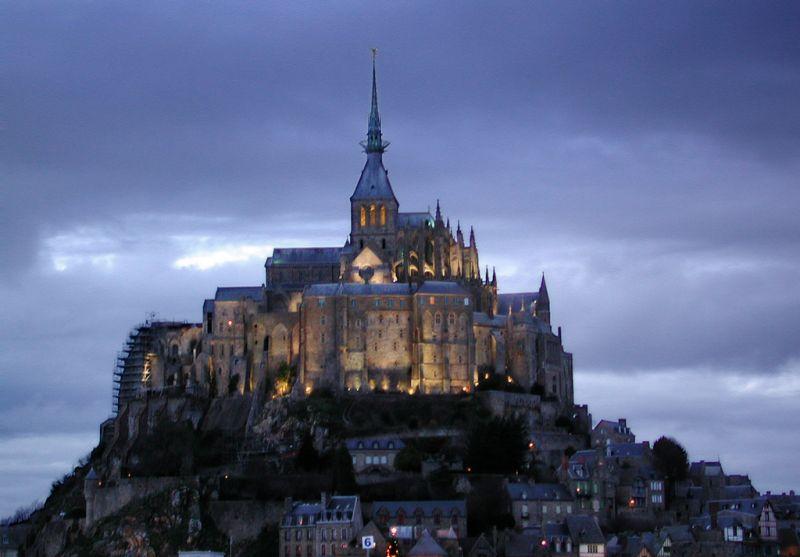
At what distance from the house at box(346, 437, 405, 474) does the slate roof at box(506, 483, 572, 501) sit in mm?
9245

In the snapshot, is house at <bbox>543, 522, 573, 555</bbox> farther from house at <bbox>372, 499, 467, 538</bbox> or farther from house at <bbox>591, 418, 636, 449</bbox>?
house at <bbox>591, 418, 636, 449</bbox>

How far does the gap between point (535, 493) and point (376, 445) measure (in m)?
12.3

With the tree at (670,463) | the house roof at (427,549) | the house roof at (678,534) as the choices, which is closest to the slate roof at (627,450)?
the tree at (670,463)

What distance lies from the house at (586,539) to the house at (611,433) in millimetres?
20724

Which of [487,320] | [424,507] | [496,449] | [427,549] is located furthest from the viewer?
[487,320]

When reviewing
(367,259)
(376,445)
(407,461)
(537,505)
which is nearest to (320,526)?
(407,461)

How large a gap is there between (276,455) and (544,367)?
23.4 m

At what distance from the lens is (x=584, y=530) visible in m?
97.1

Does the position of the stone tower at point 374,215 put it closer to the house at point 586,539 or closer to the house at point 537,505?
the house at point 537,505

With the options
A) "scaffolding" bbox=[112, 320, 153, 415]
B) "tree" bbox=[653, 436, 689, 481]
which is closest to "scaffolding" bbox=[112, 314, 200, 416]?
"scaffolding" bbox=[112, 320, 153, 415]

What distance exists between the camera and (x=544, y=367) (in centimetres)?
12738

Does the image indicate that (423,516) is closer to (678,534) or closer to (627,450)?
(678,534)

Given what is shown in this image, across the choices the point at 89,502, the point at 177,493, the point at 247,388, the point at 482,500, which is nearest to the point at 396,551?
the point at 482,500

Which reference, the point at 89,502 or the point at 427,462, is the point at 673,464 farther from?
the point at 89,502
